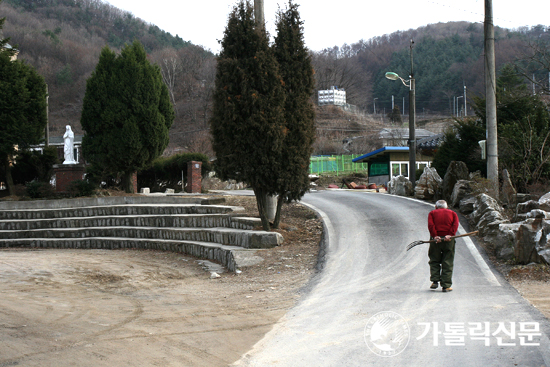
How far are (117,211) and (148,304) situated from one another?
10.3m

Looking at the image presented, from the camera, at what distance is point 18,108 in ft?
62.9

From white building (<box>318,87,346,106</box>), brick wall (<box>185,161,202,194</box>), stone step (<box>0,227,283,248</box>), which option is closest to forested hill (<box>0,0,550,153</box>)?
white building (<box>318,87,346,106</box>)

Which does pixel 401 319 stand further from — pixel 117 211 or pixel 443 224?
pixel 117 211

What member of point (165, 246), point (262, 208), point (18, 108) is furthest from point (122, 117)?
point (262, 208)

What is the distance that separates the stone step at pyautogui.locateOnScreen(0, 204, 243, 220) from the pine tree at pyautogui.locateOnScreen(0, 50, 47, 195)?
2940 mm

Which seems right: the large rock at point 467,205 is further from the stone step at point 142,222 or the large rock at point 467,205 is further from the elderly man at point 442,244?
the elderly man at point 442,244

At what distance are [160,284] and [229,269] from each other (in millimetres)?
1601

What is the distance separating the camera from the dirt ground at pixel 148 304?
454cm

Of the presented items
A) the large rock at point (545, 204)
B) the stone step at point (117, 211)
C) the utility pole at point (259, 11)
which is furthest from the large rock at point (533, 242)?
the stone step at point (117, 211)

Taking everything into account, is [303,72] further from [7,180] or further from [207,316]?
[7,180]

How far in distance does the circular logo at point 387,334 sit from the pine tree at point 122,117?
15641 millimetres

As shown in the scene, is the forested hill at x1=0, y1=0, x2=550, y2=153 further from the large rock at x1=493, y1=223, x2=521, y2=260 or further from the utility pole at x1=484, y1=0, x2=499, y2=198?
the large rock at x1=493, y1=223, x2=521, y2=260

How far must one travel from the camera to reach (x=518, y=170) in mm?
13688

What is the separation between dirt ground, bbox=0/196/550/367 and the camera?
454 centimetres
